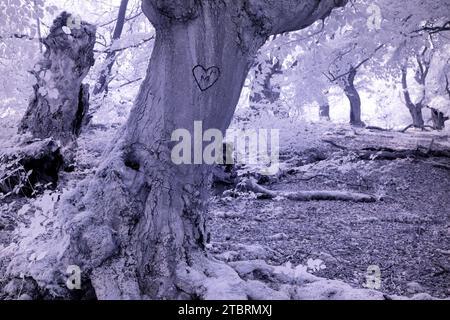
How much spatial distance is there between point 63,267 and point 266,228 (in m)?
2.75

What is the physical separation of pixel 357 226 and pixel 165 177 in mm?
3077

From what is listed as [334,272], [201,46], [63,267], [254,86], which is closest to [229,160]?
[254,86]

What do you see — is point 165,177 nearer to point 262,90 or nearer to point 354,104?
point 262,90

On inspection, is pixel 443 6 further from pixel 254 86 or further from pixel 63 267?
pixel 63 267

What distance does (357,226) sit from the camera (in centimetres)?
476

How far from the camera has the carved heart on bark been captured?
8.76 ft

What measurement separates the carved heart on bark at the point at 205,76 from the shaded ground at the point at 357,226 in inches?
61.7

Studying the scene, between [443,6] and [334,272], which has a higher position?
[443,6]

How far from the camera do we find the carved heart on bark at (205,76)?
2670 millimetres

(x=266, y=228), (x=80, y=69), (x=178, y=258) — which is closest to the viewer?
(x=178, y=258)

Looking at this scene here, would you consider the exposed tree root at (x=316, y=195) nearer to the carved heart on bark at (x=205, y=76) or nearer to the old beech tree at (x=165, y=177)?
the old beech tree at (x=165, y=177)

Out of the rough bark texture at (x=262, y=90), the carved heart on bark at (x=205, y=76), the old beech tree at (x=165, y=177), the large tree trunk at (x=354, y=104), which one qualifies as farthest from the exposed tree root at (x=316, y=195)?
the large tree trunk at (x=354, y=104)

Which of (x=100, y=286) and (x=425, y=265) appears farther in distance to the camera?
(x=425, y=265)

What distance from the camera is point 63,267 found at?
239 cm
